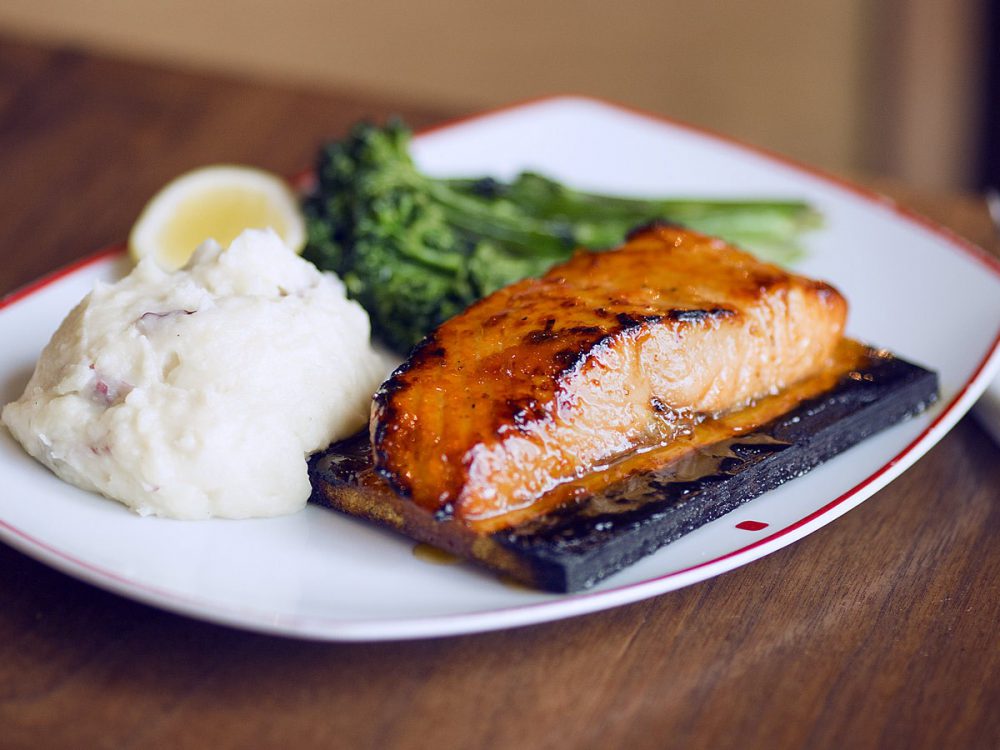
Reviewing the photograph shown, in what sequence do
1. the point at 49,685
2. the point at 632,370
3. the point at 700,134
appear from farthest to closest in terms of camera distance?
the point at 700,134
the point at 632,370
the point at 49,685

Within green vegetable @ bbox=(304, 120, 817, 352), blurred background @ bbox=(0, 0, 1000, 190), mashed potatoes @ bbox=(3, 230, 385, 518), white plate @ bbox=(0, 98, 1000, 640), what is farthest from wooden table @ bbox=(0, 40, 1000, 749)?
blurred background @ bbox=(0, 0, 1000, 190)

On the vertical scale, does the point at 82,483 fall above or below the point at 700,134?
below

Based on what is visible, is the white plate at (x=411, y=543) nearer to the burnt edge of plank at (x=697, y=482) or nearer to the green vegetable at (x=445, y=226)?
the burnt edge of plank at (x=697, y=482)

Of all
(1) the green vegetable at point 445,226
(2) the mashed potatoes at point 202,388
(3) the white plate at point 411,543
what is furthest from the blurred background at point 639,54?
(2) the mashed potatoes at point 202,388

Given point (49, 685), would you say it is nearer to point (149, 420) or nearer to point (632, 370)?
point (149, 420)

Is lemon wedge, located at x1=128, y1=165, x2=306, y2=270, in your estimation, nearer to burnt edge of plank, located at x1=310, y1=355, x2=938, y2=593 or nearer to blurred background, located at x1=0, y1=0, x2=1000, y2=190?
burnt edge of plank, located at x1=310, y1=355, x2=938, y2=593

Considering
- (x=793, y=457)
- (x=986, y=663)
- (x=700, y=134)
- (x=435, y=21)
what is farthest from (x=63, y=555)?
(x=435, y=21)
